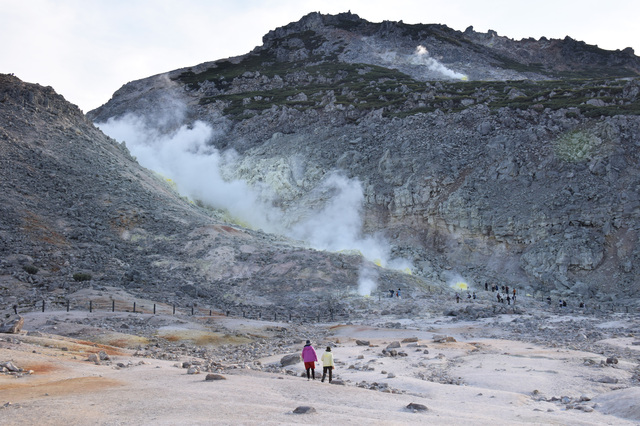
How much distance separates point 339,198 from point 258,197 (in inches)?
400

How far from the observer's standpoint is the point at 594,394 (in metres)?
15.9

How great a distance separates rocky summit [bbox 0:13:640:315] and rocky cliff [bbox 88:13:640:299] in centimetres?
21

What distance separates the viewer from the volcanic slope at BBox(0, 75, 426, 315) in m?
40.0

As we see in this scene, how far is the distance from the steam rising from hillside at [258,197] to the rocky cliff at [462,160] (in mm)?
1437

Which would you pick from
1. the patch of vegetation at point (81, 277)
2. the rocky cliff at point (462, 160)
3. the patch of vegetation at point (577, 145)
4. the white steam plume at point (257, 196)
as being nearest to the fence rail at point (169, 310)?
the patch of vegetation at point (81, 277)

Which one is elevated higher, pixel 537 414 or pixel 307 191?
pixel 307 191

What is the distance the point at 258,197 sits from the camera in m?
69.9

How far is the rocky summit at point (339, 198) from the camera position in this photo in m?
43.8

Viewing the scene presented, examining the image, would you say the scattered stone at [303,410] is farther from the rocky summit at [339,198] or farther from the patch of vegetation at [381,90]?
the patch of vegetation at [381,90]

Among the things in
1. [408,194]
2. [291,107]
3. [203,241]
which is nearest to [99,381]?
[203,241]

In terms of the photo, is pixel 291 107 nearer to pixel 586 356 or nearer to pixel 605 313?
pixel 605 313

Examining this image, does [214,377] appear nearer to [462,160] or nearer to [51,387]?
[51,387]

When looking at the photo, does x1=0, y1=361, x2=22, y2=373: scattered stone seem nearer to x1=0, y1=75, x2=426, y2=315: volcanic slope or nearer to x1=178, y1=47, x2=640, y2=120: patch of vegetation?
x1=0, y1=75, x2=426, y2=315: volcanic slope

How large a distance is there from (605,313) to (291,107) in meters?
57.4
